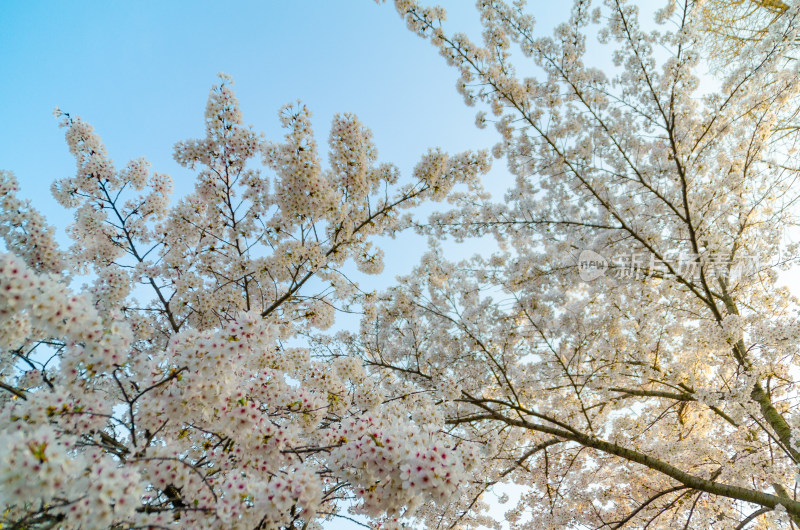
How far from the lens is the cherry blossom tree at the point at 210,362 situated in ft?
6.68

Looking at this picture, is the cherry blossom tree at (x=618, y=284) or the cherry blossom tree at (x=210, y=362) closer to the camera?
the cherry blossom tree at (x=210, y=362)

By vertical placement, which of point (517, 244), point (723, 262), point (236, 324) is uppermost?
point (517, 244)

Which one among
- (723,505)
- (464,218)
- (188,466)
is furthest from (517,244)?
(188,466)

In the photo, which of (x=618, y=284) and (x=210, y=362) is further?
(x=618, y=284)

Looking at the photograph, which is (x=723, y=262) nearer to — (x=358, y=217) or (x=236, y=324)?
(x=358, y=217)

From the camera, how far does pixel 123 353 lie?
2332 mm

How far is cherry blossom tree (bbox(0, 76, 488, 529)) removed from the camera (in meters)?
2.04

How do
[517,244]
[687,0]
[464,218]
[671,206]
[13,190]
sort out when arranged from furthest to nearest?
1. [517,244]
2. [464,218]
3. [671,206]
4. [687,0]
5. [13,190]

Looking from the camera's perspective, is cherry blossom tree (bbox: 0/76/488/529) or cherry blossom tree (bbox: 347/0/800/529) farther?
cherry blossom tree (bbox: 347/0/800/529)

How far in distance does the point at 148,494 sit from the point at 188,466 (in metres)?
0.58

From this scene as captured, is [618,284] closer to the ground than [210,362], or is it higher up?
higher up

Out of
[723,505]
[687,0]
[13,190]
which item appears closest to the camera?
[13,190]

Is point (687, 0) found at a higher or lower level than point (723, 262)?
higher

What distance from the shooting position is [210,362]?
261 centimetres
